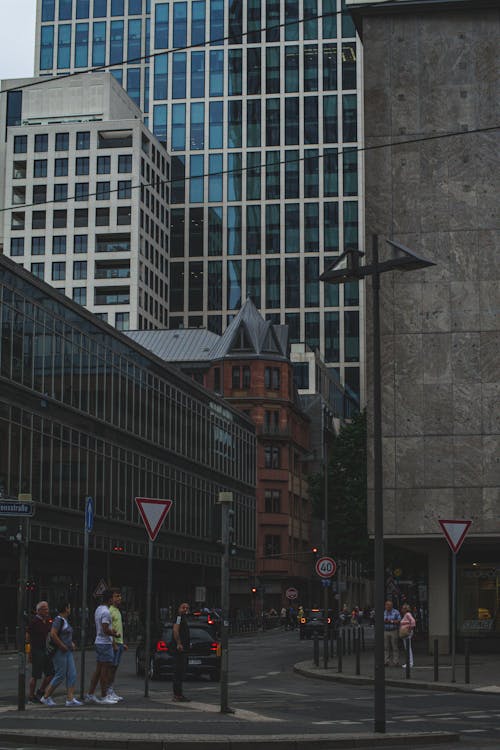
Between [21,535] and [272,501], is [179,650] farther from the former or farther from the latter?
[272,501]

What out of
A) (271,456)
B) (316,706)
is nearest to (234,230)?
(271,456)

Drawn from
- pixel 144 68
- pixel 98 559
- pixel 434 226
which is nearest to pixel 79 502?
pixel 98 559

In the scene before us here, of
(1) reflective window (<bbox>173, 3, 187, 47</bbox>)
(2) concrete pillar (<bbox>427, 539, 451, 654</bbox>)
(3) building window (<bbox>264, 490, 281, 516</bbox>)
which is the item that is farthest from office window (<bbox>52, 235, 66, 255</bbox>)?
(2) concrete pillar (<bbox>427, 539, 451, 654</bbox>)

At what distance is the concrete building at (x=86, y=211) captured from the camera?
5182 inches

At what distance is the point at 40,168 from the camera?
436 ft

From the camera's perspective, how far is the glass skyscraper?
15000 cm

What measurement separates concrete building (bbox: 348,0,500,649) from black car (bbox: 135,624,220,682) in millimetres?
8782

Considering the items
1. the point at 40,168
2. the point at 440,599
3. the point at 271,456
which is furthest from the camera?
the point at 40,168

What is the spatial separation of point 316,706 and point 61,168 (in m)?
116

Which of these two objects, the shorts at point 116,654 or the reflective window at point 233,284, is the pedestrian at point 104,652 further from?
the reflective window at point 233,284

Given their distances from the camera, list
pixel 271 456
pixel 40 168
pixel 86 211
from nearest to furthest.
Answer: pixel 271 456 → pixel 40 168 → pixel 86 211

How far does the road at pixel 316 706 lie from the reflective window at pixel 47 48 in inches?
5332

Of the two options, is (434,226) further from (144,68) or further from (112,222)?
(144,68)

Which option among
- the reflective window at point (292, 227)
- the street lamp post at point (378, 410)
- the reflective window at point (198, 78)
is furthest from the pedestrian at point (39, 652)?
the reflective window at point (198, 78)
